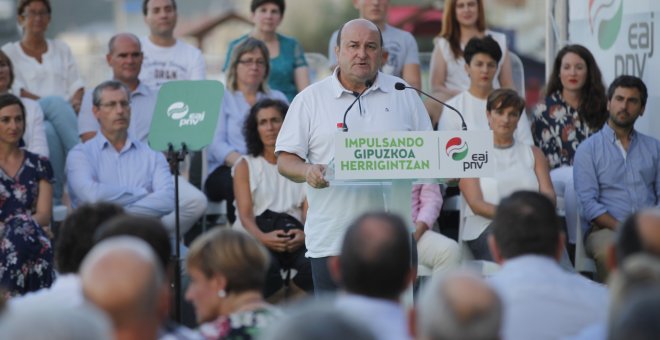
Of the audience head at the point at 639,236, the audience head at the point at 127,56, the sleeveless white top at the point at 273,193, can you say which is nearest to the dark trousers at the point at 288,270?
the sleeveless white top at the point at 273,193

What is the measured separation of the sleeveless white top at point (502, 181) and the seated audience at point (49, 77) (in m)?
3.15

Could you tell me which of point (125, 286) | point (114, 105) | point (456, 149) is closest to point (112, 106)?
point (114, 105)

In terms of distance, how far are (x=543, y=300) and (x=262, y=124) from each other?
487 centimetres

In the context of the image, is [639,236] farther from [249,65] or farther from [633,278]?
[249,65]

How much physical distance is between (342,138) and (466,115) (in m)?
3.37

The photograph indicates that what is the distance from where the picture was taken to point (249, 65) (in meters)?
9.88

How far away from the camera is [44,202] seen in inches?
347

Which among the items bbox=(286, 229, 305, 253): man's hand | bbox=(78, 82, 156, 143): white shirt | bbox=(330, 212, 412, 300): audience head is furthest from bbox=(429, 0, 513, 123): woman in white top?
bbox=(330, 212, 412, 300): audience head

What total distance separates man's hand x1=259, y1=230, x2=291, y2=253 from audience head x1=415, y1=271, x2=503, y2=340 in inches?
214

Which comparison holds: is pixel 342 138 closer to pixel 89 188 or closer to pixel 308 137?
pixel 308 137

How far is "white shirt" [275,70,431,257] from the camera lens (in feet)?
22.8

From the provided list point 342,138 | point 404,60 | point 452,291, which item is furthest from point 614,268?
point 404,60

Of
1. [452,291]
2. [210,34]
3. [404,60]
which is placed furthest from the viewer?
[210,34]

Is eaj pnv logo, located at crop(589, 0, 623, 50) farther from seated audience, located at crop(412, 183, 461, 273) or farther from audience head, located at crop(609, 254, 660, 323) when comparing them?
audience head, located at crop(609, 254, 660, 323)
